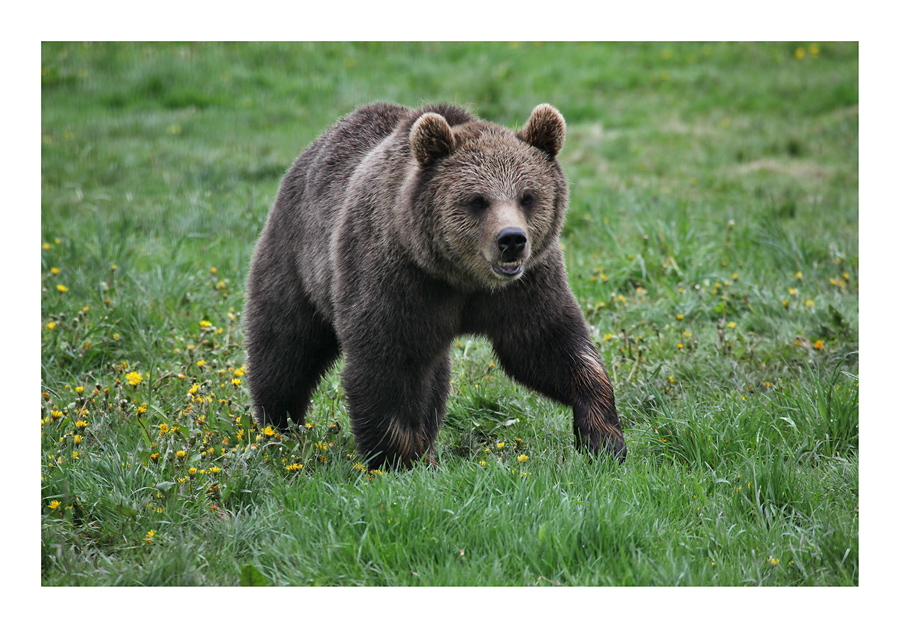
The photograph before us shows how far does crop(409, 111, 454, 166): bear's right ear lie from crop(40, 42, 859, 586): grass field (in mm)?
1528

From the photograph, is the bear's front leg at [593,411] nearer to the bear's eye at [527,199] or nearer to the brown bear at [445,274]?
the brown bear at [445,274]

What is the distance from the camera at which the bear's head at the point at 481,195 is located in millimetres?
4004

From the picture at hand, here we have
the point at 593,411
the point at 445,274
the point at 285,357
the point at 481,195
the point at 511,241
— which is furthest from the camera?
the point at 285,357

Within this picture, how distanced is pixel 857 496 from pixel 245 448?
9.62 ft

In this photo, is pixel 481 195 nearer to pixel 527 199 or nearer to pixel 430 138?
pixel 527 199

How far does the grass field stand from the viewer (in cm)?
350

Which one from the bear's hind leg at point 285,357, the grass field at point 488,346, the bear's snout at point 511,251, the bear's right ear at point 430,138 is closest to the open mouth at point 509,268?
the bear's snout at point 511,251

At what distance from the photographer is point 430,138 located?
13.4 ft

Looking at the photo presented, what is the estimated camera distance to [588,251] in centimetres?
772

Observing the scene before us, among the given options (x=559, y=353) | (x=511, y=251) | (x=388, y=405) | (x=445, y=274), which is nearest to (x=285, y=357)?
(x=388, y=405)

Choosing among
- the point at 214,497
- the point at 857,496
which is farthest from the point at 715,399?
the point at 214,497

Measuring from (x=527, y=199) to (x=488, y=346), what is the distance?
212 centimetres

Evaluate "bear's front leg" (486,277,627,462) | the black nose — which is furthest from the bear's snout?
"bear's front leg" (486,277,627,462)

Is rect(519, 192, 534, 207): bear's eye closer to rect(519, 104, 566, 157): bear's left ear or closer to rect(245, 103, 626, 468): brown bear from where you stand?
rect(245, 103, 626, 468): brown bear
